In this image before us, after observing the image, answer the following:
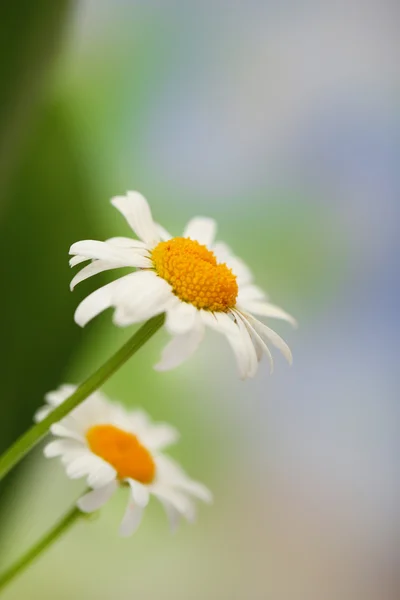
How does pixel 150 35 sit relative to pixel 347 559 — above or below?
above

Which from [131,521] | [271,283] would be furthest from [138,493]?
[271,283]

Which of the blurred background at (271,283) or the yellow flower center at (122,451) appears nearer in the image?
the yellow flower center at (122,451)

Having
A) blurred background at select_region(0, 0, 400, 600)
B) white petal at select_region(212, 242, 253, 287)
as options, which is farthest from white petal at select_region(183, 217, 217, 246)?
blurred background at select_region(0, 0, 400, 600)

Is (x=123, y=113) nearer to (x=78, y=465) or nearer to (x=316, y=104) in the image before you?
(x=316, y=104)

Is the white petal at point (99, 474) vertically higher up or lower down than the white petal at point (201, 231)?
lower down

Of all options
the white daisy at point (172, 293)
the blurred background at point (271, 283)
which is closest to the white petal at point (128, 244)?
the white daisy at point (172, 293)

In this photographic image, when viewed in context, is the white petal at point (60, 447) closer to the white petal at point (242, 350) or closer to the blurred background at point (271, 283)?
the white petal at point (242, 350)

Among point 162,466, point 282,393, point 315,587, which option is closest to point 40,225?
point 162,466

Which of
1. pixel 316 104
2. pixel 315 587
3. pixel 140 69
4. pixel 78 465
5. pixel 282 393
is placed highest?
pixel 316 104
